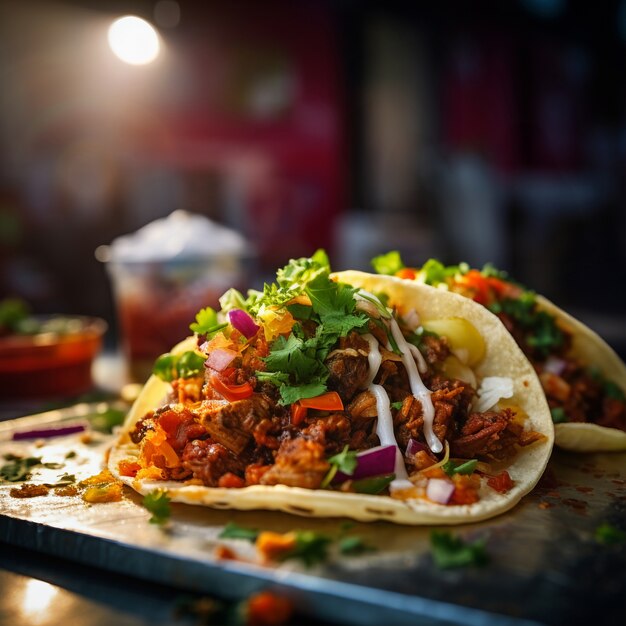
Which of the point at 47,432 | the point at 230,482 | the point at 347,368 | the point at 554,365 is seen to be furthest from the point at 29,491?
the point at 554,365

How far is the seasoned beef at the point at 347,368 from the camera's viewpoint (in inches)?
101

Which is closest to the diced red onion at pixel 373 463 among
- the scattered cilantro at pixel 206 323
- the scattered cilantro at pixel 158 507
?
the scattered cilantro at pixel 158 507

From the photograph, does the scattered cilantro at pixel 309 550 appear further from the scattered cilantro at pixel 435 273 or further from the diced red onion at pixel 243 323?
the scattered cilantro at pixel 435 273

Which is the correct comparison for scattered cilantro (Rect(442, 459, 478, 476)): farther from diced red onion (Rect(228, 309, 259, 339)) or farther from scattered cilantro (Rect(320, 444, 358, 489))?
diced red onion (Rect(228, 309, 259, 339))

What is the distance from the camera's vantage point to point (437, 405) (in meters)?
2.65

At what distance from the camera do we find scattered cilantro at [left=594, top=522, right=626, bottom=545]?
2.00 m

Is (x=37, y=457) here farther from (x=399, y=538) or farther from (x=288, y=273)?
(x=399, y=538)

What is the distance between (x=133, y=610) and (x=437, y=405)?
130 cm

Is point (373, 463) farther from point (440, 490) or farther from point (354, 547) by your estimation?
point (354, 547)

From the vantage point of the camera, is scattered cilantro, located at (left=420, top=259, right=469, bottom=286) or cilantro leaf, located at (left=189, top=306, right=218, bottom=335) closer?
cilantro leaf, located at (left=189, top=306, right=218, bottom=335)

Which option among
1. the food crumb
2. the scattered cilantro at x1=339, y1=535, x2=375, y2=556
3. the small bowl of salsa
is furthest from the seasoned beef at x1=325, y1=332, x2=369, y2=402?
the small bowl of salsa

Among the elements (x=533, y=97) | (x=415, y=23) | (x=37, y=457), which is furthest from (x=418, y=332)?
(x=533, y=97)

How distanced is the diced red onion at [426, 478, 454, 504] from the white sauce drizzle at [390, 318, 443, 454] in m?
0.25

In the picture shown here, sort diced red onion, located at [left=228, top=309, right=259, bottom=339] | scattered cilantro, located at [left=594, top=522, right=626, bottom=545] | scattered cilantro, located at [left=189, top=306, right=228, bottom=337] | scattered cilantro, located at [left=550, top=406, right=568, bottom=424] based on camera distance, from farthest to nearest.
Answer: scattered cilantro, located at [left=550, top=406, right=568, bottom=424] → scattered cilantro, located at [left=189, top=306, right=228, bottom=337] → diced red onion, located at [left=228, top=309, right=259, bottom=339] → scattered cilantro, located at [left=594, top=522, right=626, bottom=545]
